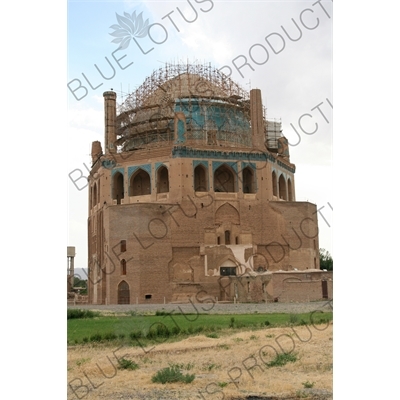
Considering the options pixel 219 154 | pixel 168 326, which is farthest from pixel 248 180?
pixel 168 326

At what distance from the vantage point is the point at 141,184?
36.5m

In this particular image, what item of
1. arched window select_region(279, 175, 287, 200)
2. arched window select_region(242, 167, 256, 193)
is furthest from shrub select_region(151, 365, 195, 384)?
arched window select_region(279, 175, 287, 200)

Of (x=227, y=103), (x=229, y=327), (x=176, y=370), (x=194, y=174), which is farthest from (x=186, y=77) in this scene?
(x=176, y=370)

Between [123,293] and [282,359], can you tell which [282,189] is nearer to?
[123,293]

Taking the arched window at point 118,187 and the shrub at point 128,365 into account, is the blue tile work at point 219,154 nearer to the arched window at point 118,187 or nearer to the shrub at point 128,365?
the arched window at point 118,187

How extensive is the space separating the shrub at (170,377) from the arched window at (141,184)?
24478 millimetres

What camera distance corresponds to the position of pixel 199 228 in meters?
32.5

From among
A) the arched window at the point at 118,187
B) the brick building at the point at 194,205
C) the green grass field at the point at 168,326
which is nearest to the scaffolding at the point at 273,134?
the brick building at the point at 194,205

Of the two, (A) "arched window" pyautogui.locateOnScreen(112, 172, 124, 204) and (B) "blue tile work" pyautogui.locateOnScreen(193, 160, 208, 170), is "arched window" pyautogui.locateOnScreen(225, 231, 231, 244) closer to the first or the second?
(B) "blue tile work" pyautogui.locateOnScreen(193, 160, 208, 170)

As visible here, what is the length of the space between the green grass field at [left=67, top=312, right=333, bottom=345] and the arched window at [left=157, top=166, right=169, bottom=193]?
15.1m

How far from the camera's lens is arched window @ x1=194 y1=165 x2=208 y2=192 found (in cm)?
3416

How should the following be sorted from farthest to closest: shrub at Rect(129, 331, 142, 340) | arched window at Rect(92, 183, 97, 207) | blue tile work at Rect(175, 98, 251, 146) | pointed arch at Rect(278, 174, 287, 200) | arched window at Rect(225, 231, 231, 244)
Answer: pointed arch at Rect(278, 174, 287, 200) < arched window at Rect(92, 183, 97, 207) < blue tile work at Rect(175, 98, 251, 146) < arched window at Rect(225, 231, 231, 244) < shrub at Rect(129, 331, 142, 340)

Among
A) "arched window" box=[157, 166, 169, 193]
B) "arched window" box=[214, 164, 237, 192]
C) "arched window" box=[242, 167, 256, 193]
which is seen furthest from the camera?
"arched window" box=[214, 164, 237, 192]
